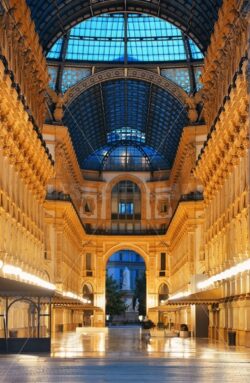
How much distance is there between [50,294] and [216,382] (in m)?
23.6

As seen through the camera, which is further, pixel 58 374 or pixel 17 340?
pixel 17 340

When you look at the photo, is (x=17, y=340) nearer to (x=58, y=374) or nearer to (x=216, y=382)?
(x=58, y=374)

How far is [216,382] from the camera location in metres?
25.4

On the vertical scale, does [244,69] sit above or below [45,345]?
above

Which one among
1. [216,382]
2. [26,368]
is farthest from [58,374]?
[216,382]

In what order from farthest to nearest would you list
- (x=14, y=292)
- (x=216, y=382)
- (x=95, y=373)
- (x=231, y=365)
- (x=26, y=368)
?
(x=14, y=292)
(x=231, y=365)
(x=26, y=368)
(x=95, y=373)
(x=216, y=382)

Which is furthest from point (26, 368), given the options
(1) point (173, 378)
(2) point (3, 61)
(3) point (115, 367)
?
(2) point (3, 61)

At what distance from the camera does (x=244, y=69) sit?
4962cm

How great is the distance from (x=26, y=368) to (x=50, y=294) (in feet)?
53.0

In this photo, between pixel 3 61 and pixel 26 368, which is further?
pixel 3 61

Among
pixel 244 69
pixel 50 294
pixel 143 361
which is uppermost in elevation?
pixel 244 69

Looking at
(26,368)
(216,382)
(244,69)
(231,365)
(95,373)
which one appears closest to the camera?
(216,382)

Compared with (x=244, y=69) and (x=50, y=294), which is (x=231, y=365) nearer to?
(x=50, y=294)

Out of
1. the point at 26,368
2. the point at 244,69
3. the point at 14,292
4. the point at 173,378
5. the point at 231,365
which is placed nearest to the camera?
the point at 173,378
